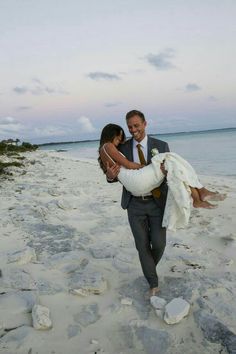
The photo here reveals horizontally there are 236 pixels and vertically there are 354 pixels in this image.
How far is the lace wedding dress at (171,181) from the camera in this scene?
3.54 m

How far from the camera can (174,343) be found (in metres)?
3.18

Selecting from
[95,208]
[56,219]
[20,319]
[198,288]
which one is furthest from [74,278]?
[95,208]

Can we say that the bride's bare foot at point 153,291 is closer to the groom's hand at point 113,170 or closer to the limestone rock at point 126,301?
the limestone rock at point 126,301

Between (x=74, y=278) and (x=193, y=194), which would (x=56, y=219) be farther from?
(x=193, y=194)

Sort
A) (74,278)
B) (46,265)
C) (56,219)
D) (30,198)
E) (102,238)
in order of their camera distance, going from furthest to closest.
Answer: (30,198) → (56,219) → (102,238) → (46,265) → (74,278)

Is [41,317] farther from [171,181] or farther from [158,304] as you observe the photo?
[171,181]

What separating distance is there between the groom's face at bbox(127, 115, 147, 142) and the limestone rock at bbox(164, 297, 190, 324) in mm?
1765

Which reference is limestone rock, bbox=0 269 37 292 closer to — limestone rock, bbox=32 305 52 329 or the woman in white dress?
limestone rock, bbox=32 305 52 329

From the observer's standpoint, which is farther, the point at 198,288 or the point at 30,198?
the point at 30,198

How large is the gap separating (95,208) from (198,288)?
15.0ft

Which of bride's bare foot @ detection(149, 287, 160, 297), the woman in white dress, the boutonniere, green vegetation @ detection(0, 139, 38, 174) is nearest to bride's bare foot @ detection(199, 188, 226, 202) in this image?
the woman in white dress

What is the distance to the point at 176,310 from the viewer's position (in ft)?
11.6

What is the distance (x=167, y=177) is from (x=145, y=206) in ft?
1.63

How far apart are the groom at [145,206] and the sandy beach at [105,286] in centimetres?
42
